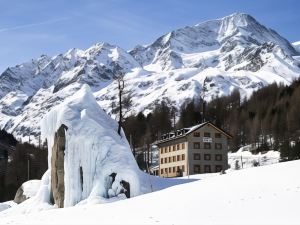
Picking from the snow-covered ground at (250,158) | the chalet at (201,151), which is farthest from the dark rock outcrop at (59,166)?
the snow-covered ground at (250,158)

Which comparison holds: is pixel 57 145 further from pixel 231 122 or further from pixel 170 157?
pixel 231 122

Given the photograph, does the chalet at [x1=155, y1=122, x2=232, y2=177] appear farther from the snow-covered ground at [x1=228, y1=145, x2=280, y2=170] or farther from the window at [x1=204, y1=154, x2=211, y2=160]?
the snow-covered ground at [x1=228, y1=145, x2=280, y2=170]

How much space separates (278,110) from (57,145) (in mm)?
83097

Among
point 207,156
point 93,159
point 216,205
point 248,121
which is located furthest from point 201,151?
point 216,205

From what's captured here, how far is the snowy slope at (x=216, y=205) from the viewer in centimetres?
2331

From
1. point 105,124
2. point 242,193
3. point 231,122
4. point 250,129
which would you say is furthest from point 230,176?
point 231,122

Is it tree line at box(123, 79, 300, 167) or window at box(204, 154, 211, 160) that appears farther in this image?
tree line at box(123, 79, 300, 167)

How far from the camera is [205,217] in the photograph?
2367cm

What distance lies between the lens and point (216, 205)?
2569 cm

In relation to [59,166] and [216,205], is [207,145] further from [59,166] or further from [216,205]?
[216,205]

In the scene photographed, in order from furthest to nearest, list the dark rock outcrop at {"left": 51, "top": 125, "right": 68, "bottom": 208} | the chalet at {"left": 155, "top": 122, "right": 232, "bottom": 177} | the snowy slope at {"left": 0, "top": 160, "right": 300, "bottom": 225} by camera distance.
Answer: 1. the chalet at {"left": 155, "top": 122, "right": 232, "bottom": 177}
2. the dark rock outcrop at {"left": 51, "top": 125, "right": 68, "bottom": 208}
3. the snowy slope at {"left": 0, "top": 160, "right": 300, "bottom": 225}

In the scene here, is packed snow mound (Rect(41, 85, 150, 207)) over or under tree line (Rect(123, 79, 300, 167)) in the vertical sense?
under

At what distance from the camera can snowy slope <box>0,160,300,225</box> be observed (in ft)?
76.5

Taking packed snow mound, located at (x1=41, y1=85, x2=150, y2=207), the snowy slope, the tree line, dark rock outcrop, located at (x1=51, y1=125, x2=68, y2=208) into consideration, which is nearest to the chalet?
the tree line
